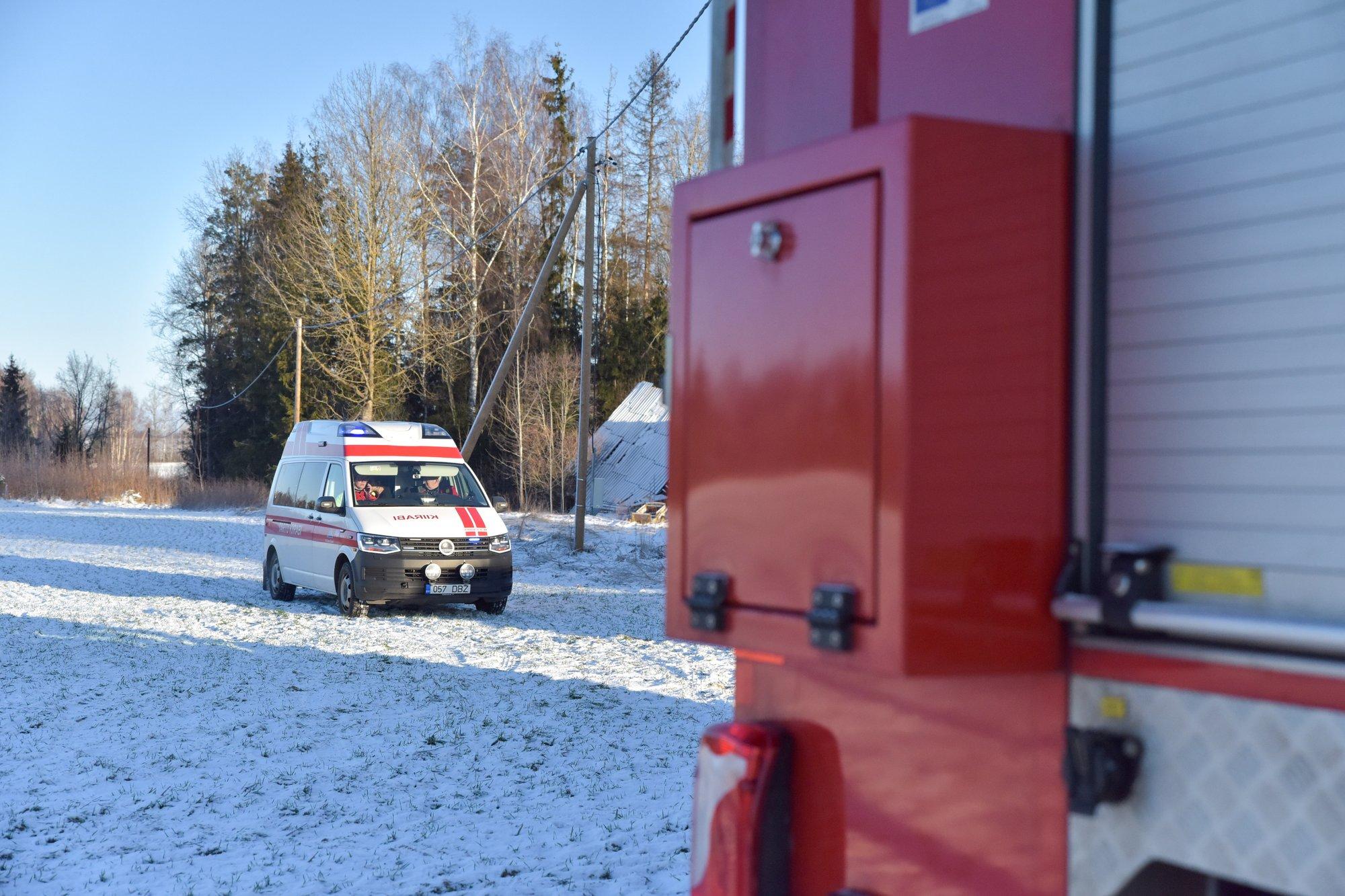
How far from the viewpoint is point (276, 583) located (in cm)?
1570

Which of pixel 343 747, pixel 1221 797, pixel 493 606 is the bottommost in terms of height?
pixel 343 747

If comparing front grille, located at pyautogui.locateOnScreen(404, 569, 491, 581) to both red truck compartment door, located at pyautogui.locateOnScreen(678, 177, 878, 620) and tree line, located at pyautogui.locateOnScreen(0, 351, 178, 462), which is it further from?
tree line, located at pyautogui.locateOnScreen(0, 351, 178, 462)

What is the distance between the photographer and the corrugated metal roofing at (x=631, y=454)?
3581cm

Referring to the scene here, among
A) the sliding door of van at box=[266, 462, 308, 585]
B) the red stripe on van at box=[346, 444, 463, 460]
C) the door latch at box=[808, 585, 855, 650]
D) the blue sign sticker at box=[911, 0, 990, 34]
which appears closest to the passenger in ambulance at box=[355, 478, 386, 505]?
the red stripe on van at box=[346, 444, 463, 460]

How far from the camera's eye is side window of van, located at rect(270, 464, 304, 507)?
1531cm

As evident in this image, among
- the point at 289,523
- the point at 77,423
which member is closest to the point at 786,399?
the point at 289,523

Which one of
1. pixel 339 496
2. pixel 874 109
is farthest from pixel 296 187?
pixel 874 109

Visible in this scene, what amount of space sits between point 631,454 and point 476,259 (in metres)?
9.03

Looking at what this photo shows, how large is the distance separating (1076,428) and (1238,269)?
0.35 m

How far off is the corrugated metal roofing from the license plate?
785 inches

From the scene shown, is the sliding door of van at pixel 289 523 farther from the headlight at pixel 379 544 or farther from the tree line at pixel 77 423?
the tree line at pixel 77 423

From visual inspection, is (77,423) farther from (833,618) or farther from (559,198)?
(833,618)

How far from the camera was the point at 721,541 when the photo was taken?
2188 millimetres

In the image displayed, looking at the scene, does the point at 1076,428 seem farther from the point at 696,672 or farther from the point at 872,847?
the point at 696,672
